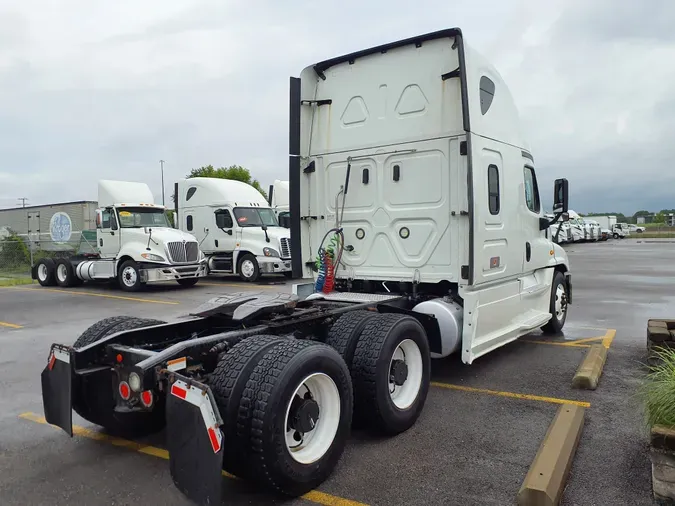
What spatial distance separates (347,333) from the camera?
459 centimetres

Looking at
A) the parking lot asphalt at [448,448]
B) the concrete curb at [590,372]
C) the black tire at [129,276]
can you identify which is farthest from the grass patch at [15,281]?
the concrete curb at [590,372]

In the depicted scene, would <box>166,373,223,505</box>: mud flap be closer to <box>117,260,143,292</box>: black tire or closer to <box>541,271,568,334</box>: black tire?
<box>541,271,568,334</box>: black tire

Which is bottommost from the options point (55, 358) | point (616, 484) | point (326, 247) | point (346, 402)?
point (616, 484)

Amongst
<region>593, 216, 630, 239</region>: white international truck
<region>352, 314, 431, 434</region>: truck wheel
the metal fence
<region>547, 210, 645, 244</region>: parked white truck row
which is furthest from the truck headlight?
<region>593, 216, 630, 239</region>: white international truck

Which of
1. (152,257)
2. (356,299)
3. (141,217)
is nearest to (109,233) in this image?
(141,217)

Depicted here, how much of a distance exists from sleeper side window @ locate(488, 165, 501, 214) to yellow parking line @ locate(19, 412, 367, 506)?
3699mm

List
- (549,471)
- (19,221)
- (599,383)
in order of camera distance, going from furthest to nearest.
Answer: (19,221)
(599,383)
(549,471)

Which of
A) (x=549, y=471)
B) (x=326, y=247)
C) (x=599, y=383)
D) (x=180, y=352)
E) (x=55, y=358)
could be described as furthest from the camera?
A: (x=326, y=247)

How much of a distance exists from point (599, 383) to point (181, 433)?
4.62 m

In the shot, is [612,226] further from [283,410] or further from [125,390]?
[125,390]

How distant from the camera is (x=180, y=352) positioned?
3.71m

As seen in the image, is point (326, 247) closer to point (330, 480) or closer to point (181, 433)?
point (330, 480)

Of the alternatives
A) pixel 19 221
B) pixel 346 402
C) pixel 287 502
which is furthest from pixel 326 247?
pixel 19 221

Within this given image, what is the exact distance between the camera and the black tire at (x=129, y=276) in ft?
52.3
